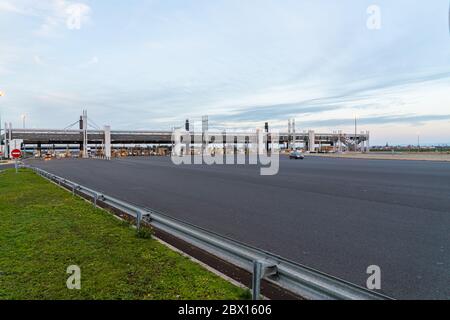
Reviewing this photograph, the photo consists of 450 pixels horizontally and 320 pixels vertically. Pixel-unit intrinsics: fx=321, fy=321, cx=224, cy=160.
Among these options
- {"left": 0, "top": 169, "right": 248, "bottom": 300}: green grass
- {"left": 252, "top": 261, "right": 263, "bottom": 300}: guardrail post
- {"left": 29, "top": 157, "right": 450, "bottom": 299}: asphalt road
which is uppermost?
{"left": 252, "top": 261, "right": 263, "bottom": 300}: guardrail post

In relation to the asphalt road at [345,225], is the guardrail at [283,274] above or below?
above

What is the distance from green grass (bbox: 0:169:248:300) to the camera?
3.97 metres

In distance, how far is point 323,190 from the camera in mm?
13734

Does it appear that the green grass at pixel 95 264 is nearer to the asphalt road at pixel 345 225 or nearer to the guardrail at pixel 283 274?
the guardrail at pixel 283 274

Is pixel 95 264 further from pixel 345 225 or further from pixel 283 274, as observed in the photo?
pixel 345 225

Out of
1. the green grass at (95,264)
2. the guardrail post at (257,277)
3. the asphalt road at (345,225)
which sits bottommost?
the asphalt road at (345,225)

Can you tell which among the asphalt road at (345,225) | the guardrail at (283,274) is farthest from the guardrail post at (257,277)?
the asphalt road at (345,225)

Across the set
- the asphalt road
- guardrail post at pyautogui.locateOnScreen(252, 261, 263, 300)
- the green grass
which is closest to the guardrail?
guardrail post at pyautogui.locateOnScreen(252, 261, 263, 300)

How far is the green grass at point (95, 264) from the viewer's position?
3974 mm

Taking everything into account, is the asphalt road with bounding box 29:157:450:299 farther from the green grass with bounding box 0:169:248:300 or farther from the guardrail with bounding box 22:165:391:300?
the green grass with bounding box 0:169:248:300

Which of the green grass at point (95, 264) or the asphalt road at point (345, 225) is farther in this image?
the asphalt road at point (345, 225)

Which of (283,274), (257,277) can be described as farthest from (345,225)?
(257,277)

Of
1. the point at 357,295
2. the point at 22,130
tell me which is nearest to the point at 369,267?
the point at 357,295

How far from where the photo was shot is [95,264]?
192 inches
